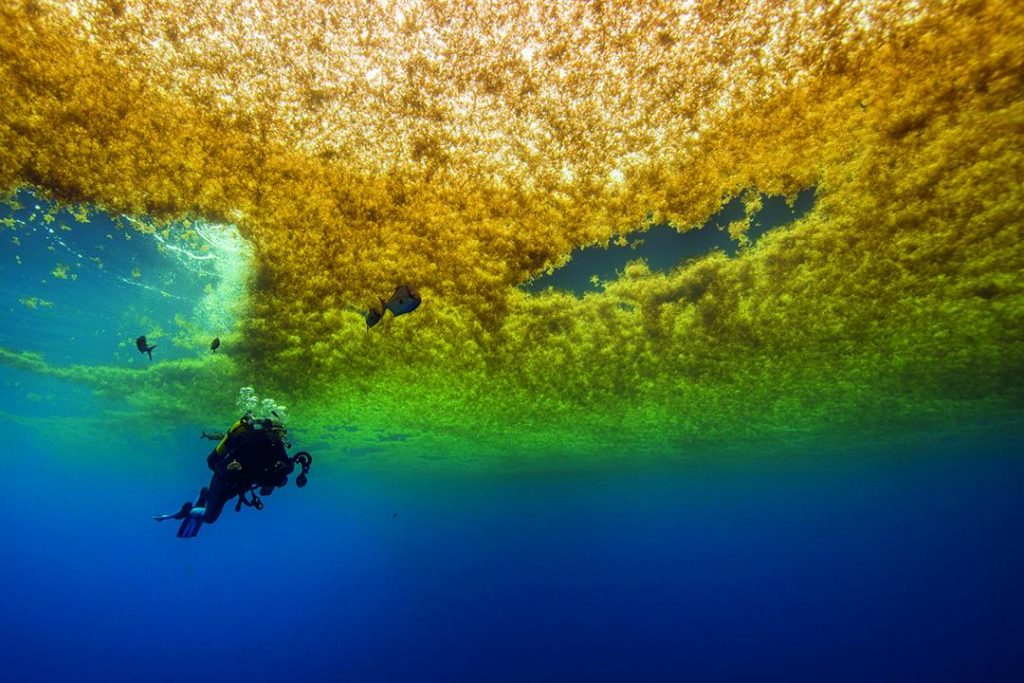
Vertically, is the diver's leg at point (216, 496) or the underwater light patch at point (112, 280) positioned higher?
the underwater light patch at point (112, 280)

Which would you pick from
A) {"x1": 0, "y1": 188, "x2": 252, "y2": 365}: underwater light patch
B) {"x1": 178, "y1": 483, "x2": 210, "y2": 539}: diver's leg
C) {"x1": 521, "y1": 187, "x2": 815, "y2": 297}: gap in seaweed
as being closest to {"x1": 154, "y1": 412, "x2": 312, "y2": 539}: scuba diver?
{"x1": 178, "y1": 483, "x2": 210, "y2": 539}: diver's leg

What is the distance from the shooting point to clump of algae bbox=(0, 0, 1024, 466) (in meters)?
3.71

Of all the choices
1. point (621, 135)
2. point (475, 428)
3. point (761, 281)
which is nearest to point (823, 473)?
point (475, 428)

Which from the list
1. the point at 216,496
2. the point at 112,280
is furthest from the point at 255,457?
the point at 112,280

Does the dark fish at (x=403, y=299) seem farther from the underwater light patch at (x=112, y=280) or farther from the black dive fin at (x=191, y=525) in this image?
the black dive fin at (x=191, y=525)

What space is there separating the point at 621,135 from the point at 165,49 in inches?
168

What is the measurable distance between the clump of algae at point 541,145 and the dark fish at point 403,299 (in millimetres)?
2097

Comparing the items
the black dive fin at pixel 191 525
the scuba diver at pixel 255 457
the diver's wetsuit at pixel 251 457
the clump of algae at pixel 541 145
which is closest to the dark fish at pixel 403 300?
the clump of algae at pixel 541 145

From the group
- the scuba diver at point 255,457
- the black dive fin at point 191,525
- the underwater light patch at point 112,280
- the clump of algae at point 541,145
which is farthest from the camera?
the black dive fin at point 191,525

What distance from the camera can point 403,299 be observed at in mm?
3527

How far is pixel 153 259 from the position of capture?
785 cm

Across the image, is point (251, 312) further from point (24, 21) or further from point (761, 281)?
point (761, 281)

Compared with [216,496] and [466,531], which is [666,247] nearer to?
[216,496]

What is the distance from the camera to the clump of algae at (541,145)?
371 cm
